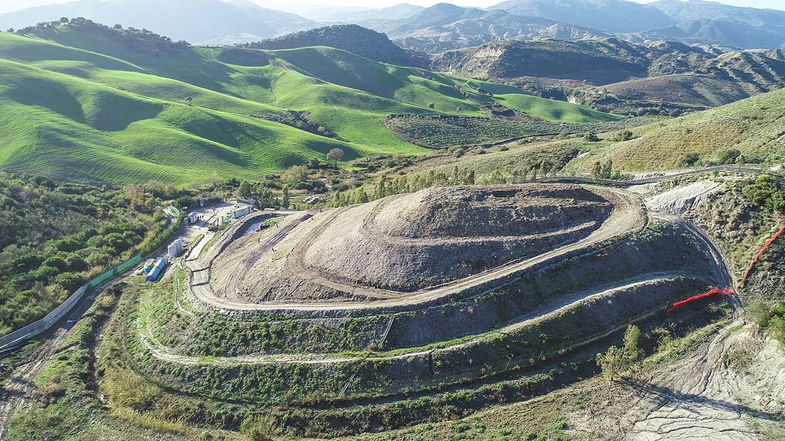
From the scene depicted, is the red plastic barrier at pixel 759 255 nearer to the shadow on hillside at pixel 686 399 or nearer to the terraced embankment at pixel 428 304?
the terraced embankment at pixel 428 304

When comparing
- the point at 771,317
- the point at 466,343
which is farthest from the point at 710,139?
the point at 466,343

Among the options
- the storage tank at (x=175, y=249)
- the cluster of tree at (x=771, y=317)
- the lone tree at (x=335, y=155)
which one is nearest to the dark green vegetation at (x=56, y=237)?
the storage tank at (x=175, y=249)

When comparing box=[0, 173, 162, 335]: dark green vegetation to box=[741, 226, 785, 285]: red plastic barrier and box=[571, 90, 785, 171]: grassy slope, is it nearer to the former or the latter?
box=[741, 226, 785, 285]: red plastic barrier

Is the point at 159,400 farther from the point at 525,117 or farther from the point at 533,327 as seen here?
the point at 525,117

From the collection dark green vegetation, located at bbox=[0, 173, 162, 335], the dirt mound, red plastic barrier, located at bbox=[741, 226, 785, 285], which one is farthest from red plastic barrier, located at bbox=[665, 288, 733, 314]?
dark green vegetation, located at bbox=[0, 173, 162, 335]

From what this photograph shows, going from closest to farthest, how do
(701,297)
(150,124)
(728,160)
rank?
1. (701,297)
2. (728,160)
3. (150,124)

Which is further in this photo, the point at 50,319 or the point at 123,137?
the point at 123,137

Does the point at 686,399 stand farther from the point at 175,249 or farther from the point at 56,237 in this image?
the point at 56,237
